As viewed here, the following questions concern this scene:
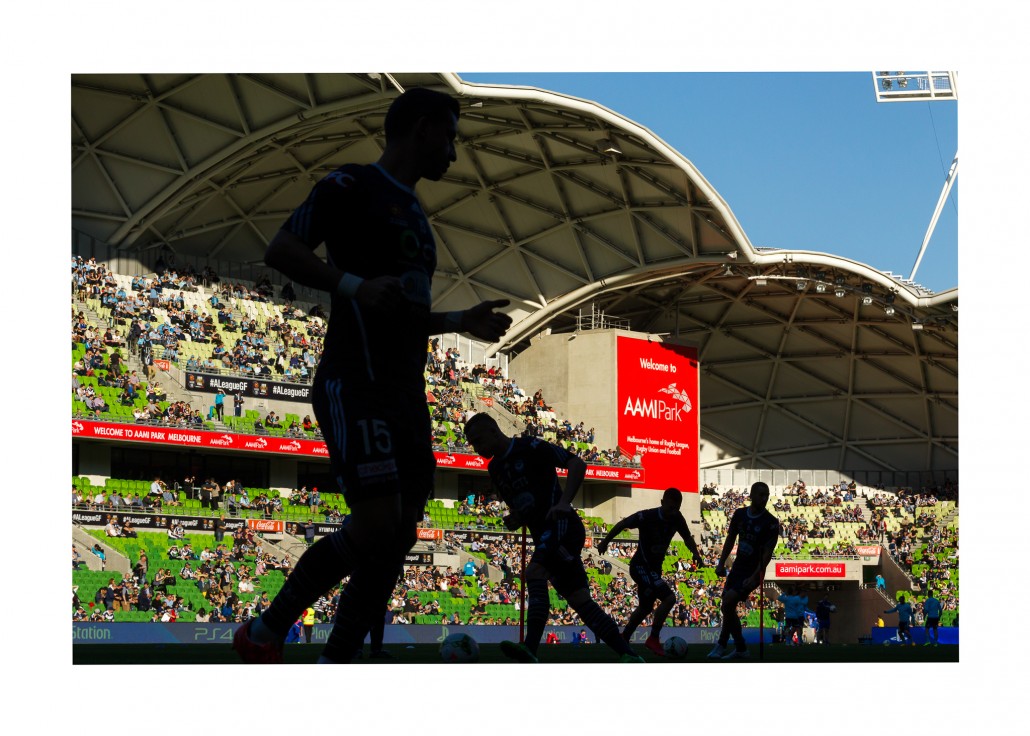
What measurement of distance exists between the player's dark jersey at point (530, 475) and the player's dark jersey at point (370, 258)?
508 cm

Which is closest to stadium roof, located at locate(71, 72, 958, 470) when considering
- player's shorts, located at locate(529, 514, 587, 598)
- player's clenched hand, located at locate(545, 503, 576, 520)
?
player's shorts, located at locate(529, 514, 587, 598)

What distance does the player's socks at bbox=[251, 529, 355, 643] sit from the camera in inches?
246

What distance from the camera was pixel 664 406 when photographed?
58.5m

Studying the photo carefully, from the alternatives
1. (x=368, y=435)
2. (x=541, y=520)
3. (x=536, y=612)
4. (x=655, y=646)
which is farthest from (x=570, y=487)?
(x=655, y=646)

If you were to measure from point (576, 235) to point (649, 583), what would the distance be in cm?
4005

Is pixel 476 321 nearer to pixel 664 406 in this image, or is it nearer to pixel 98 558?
pixel 98 558

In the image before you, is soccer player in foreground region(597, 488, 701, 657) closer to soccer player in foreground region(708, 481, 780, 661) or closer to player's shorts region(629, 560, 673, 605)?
player's shorts region(629, 560, 673, 605)

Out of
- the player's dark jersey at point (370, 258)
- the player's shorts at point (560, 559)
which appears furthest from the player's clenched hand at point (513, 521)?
the player's dark jersey at point (370, 258)

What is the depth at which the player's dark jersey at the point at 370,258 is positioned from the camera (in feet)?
20.4

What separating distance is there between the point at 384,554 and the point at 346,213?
1.68m

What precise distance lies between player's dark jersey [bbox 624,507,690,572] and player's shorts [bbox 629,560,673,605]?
67mm

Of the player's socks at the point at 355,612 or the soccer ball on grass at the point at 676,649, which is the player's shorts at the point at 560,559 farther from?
the soccer ball on grass at the point at 676,649

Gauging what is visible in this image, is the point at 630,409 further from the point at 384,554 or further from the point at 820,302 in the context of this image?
the point at 384,554

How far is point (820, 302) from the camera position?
6122 centimetres
